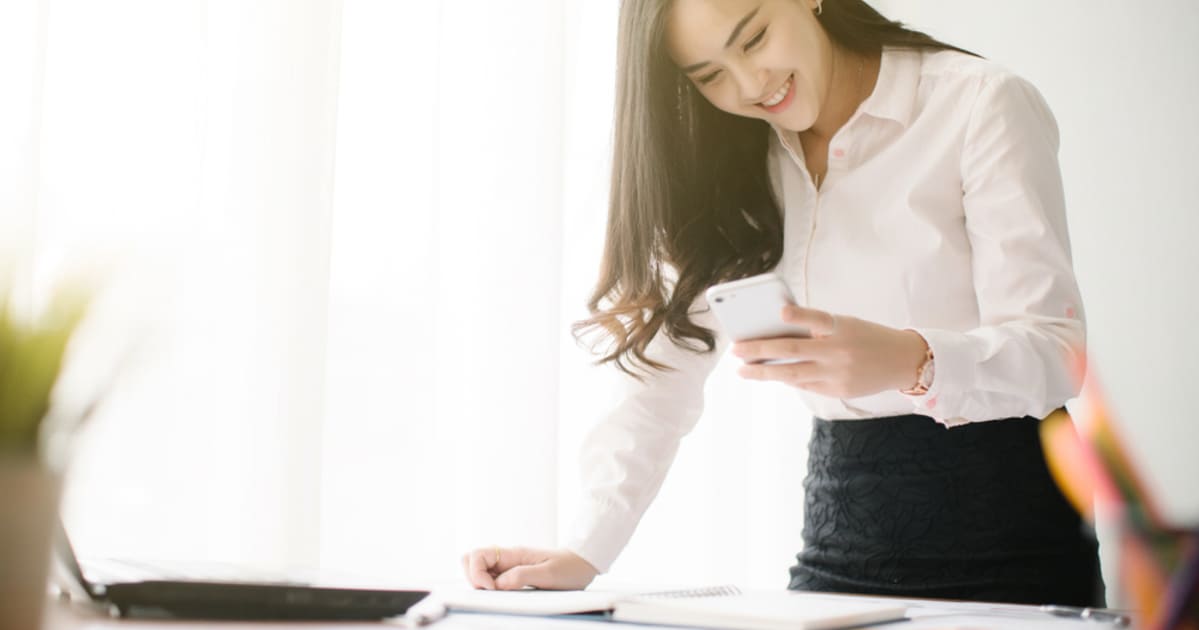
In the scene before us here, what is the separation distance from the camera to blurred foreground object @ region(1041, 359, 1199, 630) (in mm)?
341

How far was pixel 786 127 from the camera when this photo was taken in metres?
1.47

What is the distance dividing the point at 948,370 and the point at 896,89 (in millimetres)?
506

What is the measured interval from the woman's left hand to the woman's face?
18.0 inches

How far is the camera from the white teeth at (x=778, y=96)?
1.39m

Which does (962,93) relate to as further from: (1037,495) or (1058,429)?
(1058,429)

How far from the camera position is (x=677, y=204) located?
156 centimetres

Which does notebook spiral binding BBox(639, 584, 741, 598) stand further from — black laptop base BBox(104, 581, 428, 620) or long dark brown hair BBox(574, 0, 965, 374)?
long dark brown hair BBox(574, 0, 965, 374)

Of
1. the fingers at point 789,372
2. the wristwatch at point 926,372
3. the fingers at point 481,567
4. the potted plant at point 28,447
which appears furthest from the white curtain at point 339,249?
the potted plant at point 28,447

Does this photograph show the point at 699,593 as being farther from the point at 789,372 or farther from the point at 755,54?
the point at 755,54

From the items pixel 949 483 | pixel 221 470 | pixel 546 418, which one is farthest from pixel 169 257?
pixel 949 483

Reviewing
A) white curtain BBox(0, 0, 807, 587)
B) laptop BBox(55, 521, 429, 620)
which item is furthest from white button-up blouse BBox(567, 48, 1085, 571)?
laptop BBox(55, 521, 429, 620)

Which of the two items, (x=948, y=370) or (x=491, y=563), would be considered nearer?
(x=948, y=370)

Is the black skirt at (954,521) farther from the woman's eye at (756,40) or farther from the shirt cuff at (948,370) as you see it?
the woman's eye at (756,40)

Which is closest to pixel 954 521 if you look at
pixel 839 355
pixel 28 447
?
pixel 839 355
